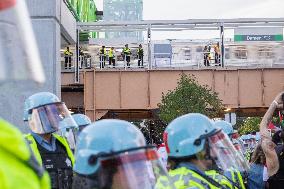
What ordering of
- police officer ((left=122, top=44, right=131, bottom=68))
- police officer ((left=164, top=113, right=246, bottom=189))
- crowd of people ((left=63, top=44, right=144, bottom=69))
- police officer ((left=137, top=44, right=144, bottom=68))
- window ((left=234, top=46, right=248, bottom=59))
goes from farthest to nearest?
window ((left=234, top=46, right=248, bottom=59)) < crowd of people ((left=63, top=44, right=144, bottom=69)) < police officer ((left=122, top=44, right=131, bottom=68)) < police officer ((left=137, top=44, right=144, bottom=68)) < police officer ((left=164, top=113, right=246, bottom=189))

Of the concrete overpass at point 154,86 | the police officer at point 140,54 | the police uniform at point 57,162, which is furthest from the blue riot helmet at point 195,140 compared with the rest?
the concrete overpass at point 154,86

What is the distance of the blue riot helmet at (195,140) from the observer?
354cm

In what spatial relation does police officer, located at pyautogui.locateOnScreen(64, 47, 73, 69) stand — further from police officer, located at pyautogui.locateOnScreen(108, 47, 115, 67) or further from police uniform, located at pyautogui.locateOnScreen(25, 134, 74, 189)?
police uniform, located at pyautogui.locateOnScreen(25, 134, 74, 189)

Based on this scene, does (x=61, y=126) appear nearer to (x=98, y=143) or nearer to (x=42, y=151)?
(x=42, y=151)

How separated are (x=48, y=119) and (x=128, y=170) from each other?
328 centimetres

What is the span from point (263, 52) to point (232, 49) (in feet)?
5.15

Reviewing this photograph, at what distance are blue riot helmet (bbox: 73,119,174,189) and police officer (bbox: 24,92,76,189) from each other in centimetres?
271

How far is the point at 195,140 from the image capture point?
355 centimetres

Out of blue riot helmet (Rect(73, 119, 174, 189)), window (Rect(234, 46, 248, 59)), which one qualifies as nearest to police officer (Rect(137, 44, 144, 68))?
window (Rect(234, 46, 248, 59))

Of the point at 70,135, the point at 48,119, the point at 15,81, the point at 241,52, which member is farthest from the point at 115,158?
the point at 241,52

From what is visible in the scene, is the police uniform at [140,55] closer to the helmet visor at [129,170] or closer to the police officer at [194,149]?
the police officer at [194,149]

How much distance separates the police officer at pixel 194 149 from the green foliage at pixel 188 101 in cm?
2258

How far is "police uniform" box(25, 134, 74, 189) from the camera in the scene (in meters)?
5.18

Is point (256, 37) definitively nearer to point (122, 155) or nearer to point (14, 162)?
point (122, 155)
